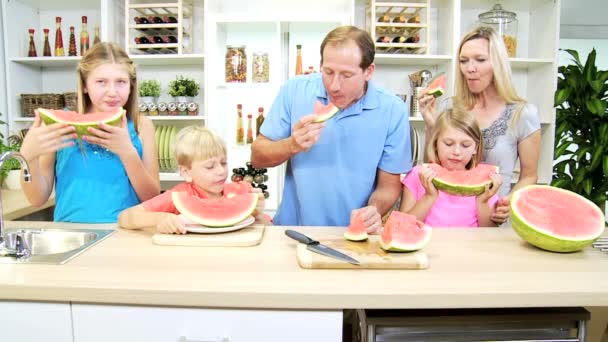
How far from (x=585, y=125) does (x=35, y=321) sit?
4.38 m

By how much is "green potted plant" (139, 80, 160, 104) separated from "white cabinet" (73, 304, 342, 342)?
10.9 feet

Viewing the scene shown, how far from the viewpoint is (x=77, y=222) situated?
2031 mm

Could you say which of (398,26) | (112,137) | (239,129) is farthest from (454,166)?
(239,129)

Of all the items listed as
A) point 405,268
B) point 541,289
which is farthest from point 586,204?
point 405,268

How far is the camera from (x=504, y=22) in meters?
4.28

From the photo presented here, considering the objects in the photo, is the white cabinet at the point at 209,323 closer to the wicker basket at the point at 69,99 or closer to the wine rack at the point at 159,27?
the wine rack at the point at 159,27

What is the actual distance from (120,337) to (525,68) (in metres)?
4.51

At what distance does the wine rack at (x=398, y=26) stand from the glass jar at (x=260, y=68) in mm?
965

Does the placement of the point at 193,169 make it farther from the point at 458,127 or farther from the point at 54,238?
the point at 458,127

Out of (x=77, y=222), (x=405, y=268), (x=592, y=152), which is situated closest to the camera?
(x=405, y=268)

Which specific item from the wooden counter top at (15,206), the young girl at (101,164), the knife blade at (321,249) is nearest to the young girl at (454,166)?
the knife blade at (321,249)

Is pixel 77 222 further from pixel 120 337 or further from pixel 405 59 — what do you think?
pixel 405 59

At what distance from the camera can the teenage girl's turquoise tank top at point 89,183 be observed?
2041 millimetres

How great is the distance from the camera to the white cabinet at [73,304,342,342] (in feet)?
4.16
